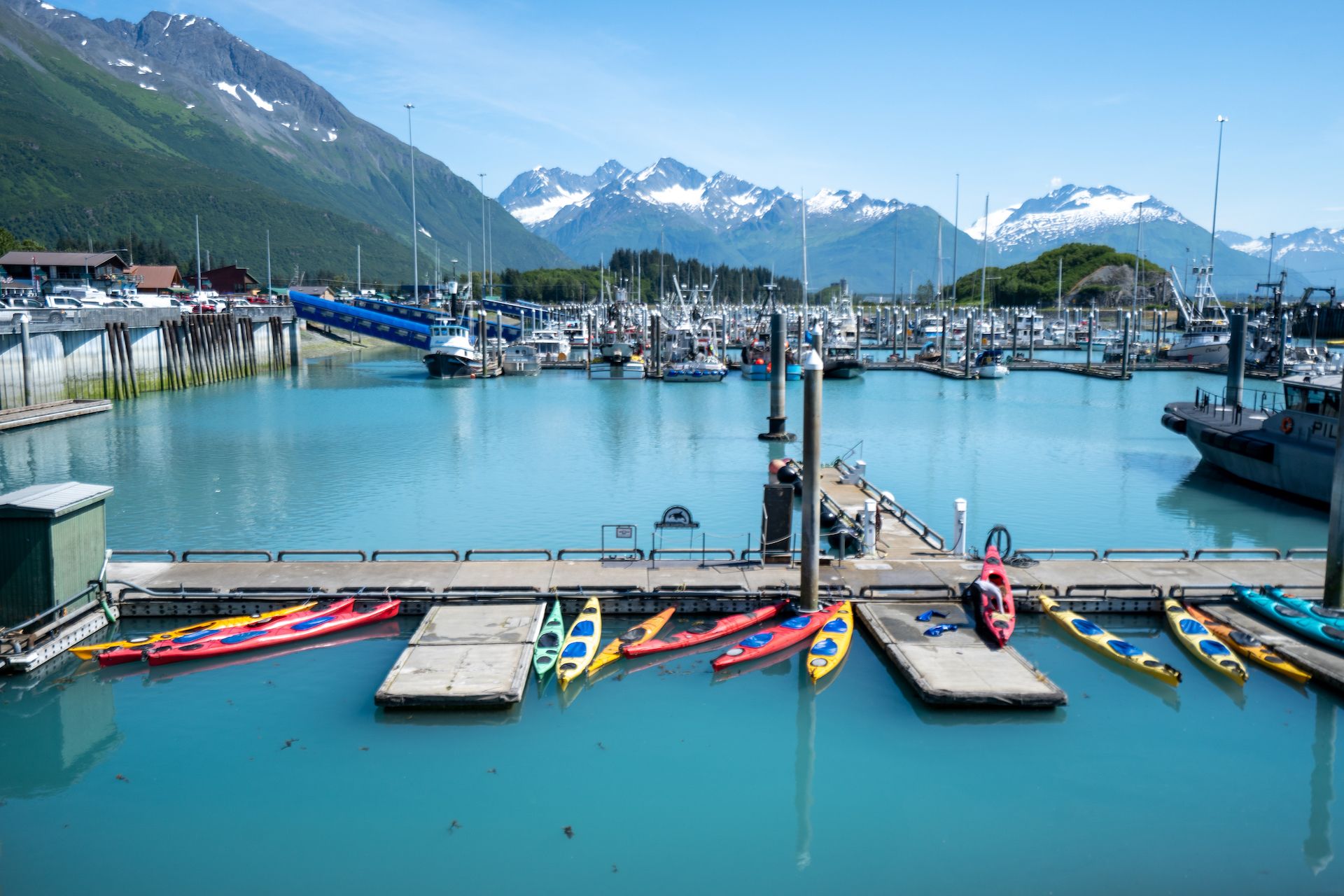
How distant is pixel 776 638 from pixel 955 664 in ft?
10.7

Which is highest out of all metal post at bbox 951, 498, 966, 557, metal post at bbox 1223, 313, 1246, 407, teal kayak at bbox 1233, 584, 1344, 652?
metal post at bbox 1223, 313, 1246, 407

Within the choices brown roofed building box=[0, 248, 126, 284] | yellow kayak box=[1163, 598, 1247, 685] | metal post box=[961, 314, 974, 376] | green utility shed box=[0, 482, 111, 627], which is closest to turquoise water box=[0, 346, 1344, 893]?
yellow kayak box=[1163, 598, 1247, 685]

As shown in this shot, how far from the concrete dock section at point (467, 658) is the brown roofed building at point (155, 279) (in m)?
103

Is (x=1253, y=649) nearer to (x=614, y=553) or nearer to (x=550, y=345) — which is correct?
(x=614, y=553)

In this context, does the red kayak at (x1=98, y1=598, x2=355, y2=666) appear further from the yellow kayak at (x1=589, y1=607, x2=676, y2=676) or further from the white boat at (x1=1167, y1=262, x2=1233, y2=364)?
the white boat at (x1=1167, y1=262, x2=1233, y2=364)

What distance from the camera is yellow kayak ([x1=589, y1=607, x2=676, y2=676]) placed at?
1756 centimetres

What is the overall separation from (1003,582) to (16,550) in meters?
18.2

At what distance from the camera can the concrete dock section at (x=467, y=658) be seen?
51.2 ft

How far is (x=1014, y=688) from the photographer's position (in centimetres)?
1589

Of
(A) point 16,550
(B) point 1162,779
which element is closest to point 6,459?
(A) point 16,550

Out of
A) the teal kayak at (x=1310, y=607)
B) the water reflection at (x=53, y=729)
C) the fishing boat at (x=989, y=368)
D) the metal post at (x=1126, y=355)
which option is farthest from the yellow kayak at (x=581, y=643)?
the metal post at (x=1126, y=355)

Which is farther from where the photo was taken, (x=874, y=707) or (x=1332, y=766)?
(x=874, y=707)

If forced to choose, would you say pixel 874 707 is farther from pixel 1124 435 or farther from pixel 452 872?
pixel 1124 435

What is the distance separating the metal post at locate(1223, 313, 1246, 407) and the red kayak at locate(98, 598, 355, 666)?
3863 cm
